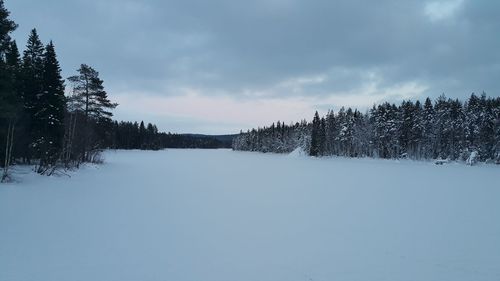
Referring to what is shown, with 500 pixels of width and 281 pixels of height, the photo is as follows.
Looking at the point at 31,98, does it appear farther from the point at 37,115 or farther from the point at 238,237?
the point at 238,237

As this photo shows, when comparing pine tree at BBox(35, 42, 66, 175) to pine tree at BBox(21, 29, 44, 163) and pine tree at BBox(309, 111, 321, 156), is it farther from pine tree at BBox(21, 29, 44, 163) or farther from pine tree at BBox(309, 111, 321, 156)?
pine tree at BBox(309, 111, 321, 156)

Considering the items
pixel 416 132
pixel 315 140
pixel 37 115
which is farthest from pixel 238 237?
pixel 315 140

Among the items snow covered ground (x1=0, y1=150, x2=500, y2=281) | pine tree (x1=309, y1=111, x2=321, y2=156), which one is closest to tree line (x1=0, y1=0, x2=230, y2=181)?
snow covered ground (x1=0, y1=150, x2=500, y2=281)

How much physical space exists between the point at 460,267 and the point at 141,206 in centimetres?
1177

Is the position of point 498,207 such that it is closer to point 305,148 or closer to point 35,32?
point 35,32

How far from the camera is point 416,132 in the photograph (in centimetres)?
7438

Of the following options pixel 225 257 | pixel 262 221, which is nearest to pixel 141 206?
pixel 262 221

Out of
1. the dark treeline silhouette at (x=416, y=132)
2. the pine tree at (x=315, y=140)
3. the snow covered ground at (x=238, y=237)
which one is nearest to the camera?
the snow covered ground at (x=238, y=237)

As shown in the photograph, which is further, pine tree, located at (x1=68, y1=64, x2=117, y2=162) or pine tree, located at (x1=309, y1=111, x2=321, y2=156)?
pine tree, located at (x1=309, y1=111, x2=321, y2=156)

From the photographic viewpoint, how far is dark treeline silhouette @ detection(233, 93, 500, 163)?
2574 inches

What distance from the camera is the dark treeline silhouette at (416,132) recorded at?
65.4 metres

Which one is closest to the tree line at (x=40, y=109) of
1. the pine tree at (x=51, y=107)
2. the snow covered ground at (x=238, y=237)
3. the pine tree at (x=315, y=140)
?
the pine tree at (x=51, y=107)

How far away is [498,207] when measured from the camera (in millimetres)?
16688

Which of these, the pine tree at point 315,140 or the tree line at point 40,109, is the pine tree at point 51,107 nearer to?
the tree line at point 40,109
